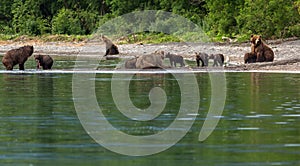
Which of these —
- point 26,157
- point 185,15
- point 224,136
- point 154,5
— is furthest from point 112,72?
point 154,5

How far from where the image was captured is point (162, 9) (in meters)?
57.1

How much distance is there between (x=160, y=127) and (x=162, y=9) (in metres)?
44.4

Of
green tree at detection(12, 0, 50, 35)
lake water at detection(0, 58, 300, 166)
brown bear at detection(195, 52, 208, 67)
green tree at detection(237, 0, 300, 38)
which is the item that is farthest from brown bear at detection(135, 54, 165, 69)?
green tree at detection(12, 0, 50, 35)

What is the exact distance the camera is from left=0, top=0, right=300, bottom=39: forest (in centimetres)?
4172

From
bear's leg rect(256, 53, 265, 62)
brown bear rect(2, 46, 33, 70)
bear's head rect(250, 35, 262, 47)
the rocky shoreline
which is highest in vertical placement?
bear's head rect(250, 35, 262, 47)

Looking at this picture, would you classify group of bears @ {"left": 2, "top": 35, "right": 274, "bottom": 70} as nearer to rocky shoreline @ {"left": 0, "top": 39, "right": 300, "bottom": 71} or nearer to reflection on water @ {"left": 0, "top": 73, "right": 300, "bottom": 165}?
rocky shoreline @ {"left": 0, "top": 39, "right": 300, "bottom": 71}

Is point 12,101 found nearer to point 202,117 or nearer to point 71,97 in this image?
point 71,97

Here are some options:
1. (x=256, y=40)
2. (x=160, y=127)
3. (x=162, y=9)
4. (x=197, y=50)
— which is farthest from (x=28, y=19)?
(x=160, y=127)

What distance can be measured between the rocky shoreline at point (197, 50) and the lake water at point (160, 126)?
6135 millimetres

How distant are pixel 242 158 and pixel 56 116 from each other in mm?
5371

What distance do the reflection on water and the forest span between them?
19.5 m

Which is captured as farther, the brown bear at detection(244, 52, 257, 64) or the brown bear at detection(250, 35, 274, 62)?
the brown bear at detection(244, 52, 257, 64)

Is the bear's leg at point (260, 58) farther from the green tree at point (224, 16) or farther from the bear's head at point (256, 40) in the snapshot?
the green tree at point (224, 16)

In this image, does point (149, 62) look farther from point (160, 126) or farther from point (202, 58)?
point (160, 126)
